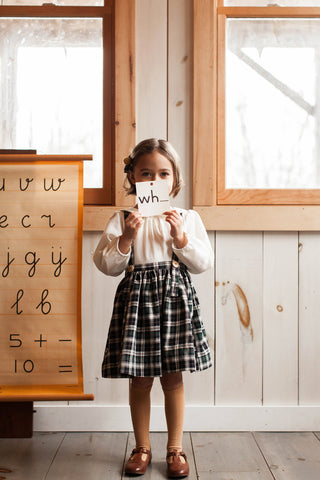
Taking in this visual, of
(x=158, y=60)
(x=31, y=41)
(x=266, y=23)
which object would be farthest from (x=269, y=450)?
(x=31, y=41)

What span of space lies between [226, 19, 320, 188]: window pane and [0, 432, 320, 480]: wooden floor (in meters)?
0.87

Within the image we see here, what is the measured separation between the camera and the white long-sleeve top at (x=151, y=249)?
56.1 inches

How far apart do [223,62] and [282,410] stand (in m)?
1.24

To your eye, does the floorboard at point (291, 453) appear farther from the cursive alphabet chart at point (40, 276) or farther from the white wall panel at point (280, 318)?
the cursive alphabet chart at point (40, 276)

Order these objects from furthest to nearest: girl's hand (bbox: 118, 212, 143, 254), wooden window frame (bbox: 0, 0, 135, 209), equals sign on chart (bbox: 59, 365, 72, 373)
→ 1. wooden window frame (bbox: 0, 0, 135, 209)
2. equals sign on chart (bbox: 59, 365, 72, 373)
3. girl's hand (bbox: 118, 212, 143, 254)

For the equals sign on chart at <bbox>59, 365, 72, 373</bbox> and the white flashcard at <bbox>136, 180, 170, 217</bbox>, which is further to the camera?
the equals sign on chart at <bbox>59, 365, 72, 373</bbox>

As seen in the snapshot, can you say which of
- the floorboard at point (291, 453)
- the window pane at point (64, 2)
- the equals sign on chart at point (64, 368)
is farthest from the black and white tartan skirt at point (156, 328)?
the window pane at point (64, 2)

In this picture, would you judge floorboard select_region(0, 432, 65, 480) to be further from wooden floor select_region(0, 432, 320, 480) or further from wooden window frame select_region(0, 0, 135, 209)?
wooden window frame select_region(0, 0, 135, 209)

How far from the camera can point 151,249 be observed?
1.45 meters

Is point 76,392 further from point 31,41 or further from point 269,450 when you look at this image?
point 31,41

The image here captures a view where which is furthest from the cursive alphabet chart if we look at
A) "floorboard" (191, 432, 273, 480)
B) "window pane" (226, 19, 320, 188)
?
"window pane" (226, 19, 320, 188)

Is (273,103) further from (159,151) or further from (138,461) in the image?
(138,461)

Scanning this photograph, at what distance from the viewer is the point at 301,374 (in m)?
1.79

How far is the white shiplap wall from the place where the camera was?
1.77m
